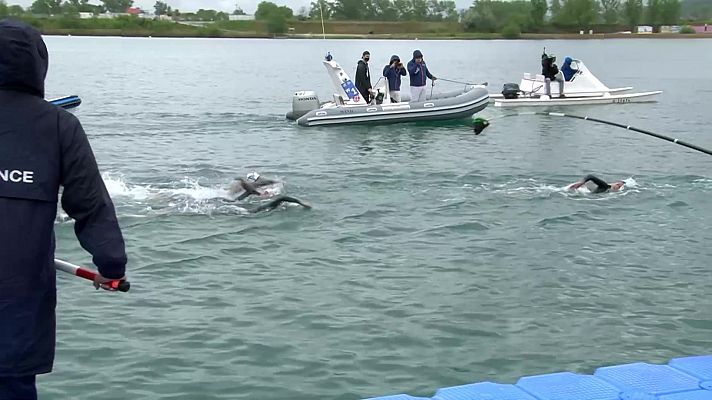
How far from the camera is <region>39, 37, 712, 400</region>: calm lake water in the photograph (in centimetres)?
728

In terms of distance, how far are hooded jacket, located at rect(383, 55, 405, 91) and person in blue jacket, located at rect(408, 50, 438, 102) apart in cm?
33

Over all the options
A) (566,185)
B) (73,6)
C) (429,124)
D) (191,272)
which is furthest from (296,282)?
(73,6)

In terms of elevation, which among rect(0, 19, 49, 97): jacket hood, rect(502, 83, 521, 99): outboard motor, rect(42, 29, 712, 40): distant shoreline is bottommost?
rect(42, 29, 712, 40): distant shoreline

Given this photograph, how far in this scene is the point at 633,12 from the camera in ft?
470

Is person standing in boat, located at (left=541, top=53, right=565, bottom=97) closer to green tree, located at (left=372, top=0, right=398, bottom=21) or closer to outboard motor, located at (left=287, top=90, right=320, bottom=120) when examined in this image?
outboard motor, located at (left=287, top=90, right=320, bottom=120)

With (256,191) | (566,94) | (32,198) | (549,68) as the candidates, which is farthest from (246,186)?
(566,94)

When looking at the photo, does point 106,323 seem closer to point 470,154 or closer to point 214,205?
point 214,205

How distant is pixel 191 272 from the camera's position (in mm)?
9977

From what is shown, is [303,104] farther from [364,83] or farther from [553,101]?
[553,101]

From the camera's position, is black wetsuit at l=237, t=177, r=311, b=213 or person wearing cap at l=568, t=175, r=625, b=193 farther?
person wearing cap at l=568, t=175, r=625, b=193

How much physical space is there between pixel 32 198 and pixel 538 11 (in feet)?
443

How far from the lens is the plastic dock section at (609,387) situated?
18.1 ft

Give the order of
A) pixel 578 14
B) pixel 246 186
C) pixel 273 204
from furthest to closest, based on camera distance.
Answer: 1. pixel 578 14
2. pixel 246 186
3. pixel 273 204

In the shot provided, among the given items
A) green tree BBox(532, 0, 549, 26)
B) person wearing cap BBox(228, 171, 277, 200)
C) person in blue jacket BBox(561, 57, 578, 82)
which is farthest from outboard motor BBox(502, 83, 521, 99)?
green tree BBox(532, 0, 549, 26)
